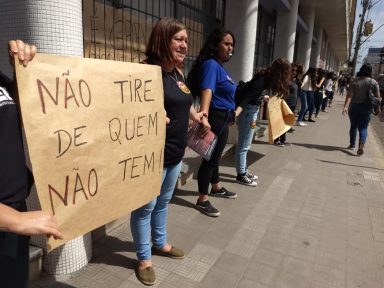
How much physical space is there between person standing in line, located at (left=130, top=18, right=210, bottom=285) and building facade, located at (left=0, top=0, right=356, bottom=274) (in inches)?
18.1

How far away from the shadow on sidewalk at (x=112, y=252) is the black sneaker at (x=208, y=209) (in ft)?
3.11

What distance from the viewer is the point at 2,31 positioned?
2055 millimetres

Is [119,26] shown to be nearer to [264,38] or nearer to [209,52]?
[209,52]

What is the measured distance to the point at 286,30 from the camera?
10148mm

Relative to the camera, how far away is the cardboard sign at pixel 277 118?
5.10 m

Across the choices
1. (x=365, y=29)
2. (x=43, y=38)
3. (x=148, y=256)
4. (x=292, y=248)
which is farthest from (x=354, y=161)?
(x=365, y=29)

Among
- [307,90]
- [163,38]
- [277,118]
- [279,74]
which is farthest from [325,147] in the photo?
[163,38]

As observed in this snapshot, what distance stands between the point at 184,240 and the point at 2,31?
7.02ft

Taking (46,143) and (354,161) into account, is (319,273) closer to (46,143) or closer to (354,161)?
(46,143)

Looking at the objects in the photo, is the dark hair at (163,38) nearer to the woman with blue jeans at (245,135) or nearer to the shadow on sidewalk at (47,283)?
the shadow on sidewalk at (47,283)

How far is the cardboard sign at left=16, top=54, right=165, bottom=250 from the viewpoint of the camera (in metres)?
1.31

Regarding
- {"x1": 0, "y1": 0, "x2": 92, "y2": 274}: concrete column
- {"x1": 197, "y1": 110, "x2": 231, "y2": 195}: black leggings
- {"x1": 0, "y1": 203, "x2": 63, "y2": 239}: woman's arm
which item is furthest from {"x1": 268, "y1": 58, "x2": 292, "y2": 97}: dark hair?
{"x1": 0, "y1": 203, "x2": 63, "y2": 239}: woman's arm

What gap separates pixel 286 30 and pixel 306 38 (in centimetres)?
470

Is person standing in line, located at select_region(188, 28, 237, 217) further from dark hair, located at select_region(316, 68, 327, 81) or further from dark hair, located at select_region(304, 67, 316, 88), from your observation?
dark hair, located at select_region(316, 68, 327, 81)
